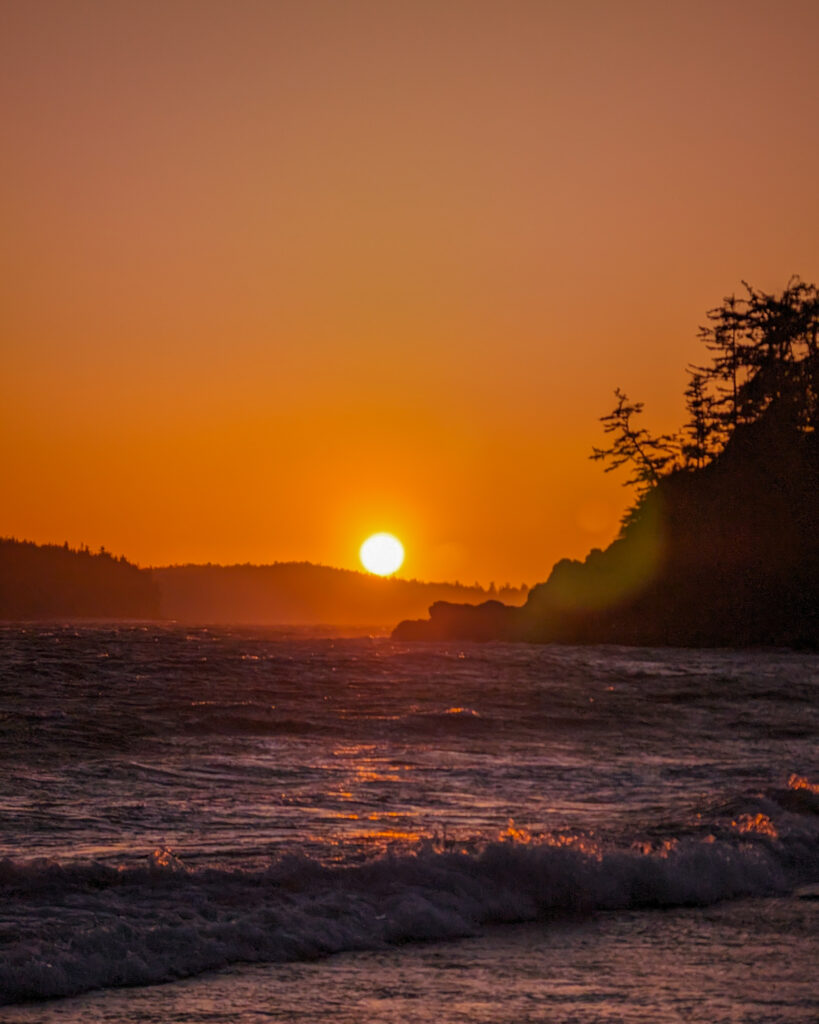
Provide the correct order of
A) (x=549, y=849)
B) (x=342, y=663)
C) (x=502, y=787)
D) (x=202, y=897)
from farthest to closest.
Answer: (x=342, y=663), (x=502, y=787), (x=549, y=849), (x=202, y=897)

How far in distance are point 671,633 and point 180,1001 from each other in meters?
69.1

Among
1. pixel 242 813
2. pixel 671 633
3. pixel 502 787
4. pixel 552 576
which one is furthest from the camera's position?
pixel 552 576

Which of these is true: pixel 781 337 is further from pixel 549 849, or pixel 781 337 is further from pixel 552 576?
pixel 549 849

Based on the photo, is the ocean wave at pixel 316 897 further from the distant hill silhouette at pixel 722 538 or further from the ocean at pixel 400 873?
the distant hill silhouette at pixel 722 538

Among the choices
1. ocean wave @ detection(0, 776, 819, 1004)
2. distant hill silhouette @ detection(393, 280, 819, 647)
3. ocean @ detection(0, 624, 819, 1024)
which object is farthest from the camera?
distant hill silhouette @ detection(393, 280, 819, 647)

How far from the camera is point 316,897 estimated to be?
26.0 feet

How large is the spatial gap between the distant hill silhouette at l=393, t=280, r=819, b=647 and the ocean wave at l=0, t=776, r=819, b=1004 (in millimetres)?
61027

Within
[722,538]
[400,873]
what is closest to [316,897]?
[400,873]

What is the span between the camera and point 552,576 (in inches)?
3120

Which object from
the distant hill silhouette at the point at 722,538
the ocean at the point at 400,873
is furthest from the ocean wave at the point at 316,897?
the distant hill silhouette at the point at 722,538

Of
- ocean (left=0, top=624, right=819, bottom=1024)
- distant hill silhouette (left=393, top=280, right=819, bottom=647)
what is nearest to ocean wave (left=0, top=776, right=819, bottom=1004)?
ocean (left=0, top=624, right=819, bottom=1024)

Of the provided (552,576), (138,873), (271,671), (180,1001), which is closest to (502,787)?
(138,873)

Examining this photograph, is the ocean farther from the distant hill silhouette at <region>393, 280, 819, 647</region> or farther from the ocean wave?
the distant hill silhouette at <region>393, 280, 819, 647</region>

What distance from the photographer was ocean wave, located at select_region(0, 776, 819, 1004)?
21.8ft
